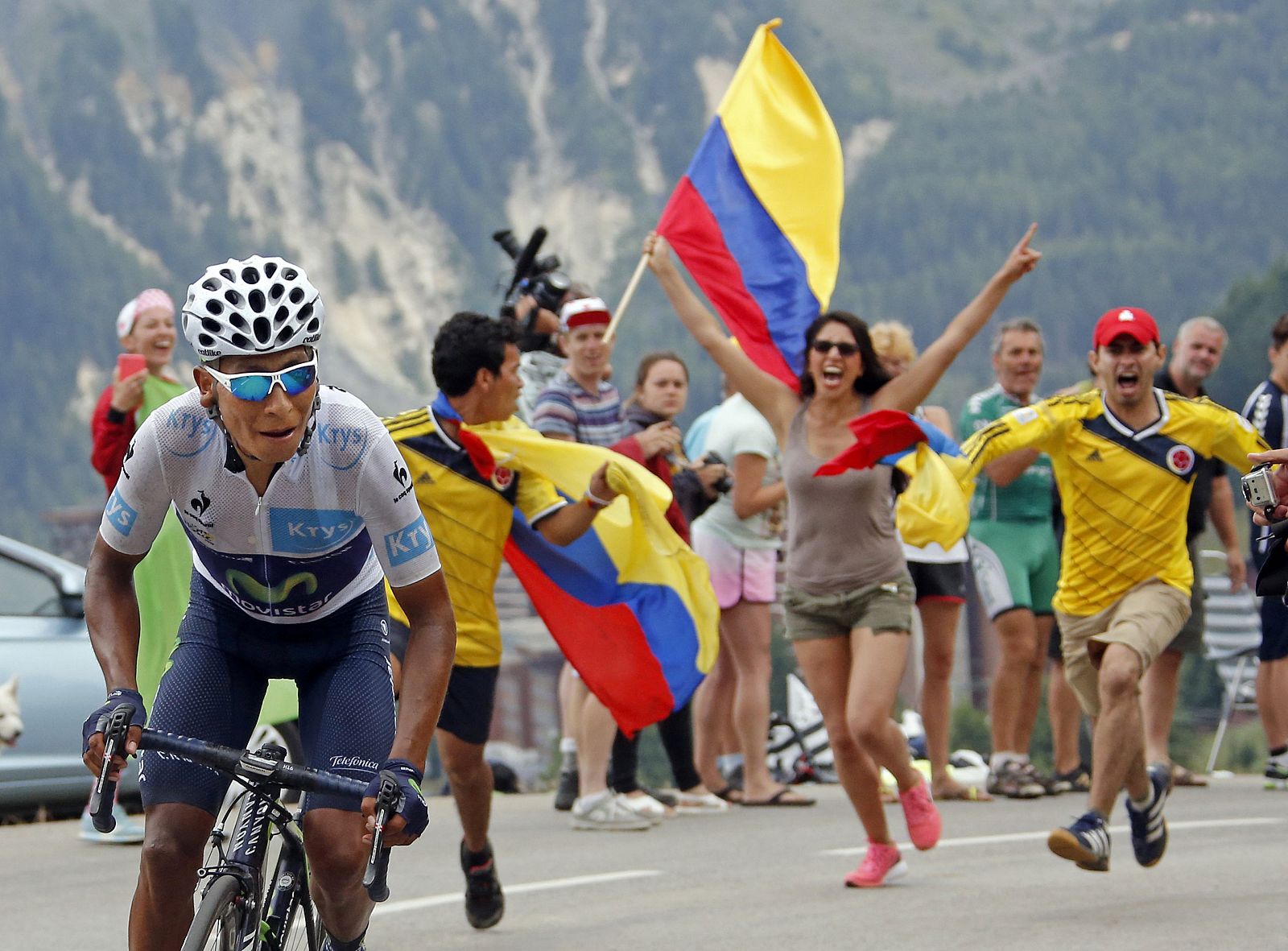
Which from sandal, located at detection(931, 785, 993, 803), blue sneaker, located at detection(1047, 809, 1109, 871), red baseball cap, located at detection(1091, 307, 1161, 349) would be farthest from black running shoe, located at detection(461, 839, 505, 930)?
sandal, located at detection(931, 785, 993, 803)

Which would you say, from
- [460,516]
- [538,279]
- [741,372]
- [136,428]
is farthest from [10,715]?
[741,372]

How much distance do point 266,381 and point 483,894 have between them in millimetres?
3428

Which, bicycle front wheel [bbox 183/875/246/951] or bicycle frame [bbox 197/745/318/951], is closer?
bicycle front wheel [bbox 183/875/246/951]

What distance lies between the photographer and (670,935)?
7.20 metres

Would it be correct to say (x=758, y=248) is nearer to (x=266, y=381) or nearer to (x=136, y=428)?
(x=136, y=428)

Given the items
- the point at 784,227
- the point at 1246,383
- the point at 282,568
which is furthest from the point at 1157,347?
the point at 1246,383

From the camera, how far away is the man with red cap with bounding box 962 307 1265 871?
8305mm

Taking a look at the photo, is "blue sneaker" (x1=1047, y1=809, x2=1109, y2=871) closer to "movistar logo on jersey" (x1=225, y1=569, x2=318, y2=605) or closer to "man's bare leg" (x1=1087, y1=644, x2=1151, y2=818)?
"man's bare leg" (x1=1087, y1=644, x2=1151, y2=818)

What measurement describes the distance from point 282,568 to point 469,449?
2.62 metres

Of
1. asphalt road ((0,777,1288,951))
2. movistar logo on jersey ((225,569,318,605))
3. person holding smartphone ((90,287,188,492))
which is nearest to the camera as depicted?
movistar logo on jersey ((225,569,318,605))

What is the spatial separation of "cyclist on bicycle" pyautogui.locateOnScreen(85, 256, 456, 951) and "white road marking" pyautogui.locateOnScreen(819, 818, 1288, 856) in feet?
15.7

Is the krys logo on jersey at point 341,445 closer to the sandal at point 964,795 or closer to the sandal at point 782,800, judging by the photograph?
the sandal at point 782,800

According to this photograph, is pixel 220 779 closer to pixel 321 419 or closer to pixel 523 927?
pixel 321 419

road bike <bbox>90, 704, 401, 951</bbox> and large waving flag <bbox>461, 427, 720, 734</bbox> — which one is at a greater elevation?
large waving flag <bbox>461, 427, 720, 734</bbox>
